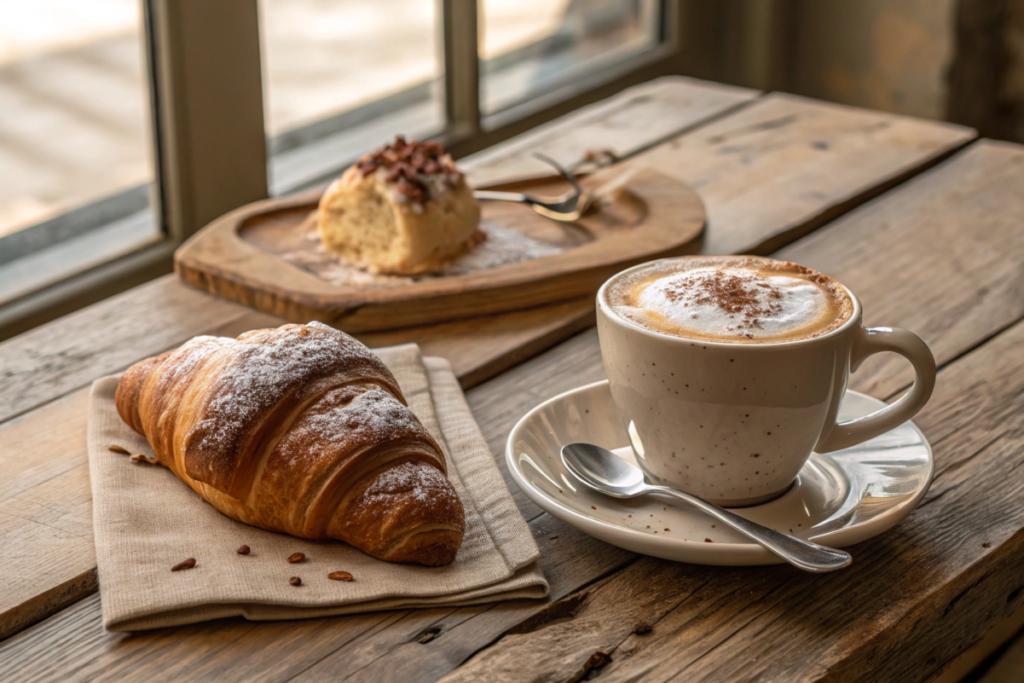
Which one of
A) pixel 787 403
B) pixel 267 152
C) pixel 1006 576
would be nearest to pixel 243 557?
pixel 787 403

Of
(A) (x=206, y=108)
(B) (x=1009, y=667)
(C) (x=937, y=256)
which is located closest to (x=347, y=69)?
(A) (x=206, y=108)

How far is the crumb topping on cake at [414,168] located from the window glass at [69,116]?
94 centimetres

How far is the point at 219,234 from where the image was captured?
137cm

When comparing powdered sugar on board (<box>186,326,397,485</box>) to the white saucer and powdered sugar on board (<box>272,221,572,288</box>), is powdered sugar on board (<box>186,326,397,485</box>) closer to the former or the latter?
the white saucer

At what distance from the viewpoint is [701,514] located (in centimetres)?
78

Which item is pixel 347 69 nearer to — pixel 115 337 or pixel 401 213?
pixel 401 213

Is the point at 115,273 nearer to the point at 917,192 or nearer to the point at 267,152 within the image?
the point at 267,152

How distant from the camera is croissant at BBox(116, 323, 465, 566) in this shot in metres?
0.73

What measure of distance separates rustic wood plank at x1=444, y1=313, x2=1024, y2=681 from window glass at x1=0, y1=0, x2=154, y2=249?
1.68 m

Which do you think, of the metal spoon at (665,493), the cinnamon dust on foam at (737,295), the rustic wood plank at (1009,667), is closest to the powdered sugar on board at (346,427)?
the metal spoon at (665,493)

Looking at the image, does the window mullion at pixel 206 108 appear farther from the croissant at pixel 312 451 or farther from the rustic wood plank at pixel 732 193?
the croissant at pixel 312 451

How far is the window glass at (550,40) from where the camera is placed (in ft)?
9.78

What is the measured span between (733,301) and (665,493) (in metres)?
0.15

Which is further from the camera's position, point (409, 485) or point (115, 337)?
point (115, 337)
